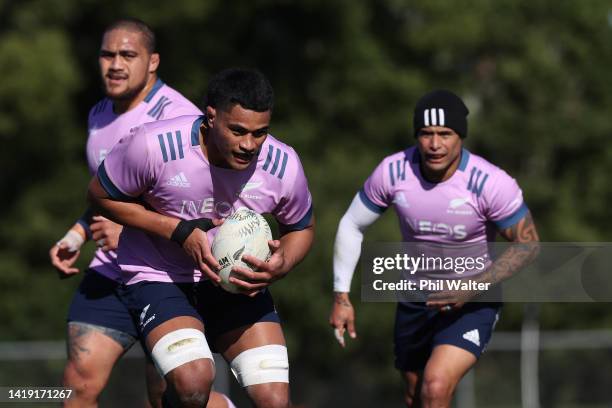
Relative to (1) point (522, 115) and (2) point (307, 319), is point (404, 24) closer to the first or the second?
(1) point (522, 115)

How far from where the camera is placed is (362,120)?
917 inches

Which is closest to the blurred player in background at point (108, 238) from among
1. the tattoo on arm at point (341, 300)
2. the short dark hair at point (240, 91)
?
the short dark hair at point (240, 91)

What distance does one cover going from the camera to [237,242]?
661 centimetres

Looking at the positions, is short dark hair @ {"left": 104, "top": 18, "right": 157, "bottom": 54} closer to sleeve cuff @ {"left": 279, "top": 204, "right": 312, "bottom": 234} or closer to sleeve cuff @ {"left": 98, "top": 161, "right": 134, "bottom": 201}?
sleeve cuff @ {"left": 98, "top": 161, "right": 134, "bottom": 201}

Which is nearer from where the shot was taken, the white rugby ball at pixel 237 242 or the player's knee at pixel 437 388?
the white rugby ball at pixel 237 242

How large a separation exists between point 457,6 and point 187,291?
1678 centimetres

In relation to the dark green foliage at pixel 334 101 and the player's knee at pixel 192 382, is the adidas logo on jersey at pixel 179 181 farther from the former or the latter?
the dark green foliage at pixel 334 101

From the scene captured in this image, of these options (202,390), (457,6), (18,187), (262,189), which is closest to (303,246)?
(262,189)

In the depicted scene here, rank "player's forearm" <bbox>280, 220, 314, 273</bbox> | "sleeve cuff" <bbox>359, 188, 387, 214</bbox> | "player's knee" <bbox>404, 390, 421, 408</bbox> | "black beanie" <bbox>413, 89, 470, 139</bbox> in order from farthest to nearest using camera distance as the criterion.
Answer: "player's knee" <bbox>404, 390, 421, 408</bbox> < "sleeve cuff" <bbox>359, 188, 387, 214</bbox> < "black beanie" <bbox>413, 89, 470, 139</bbox> < "player's forearm" <bbox>280, 220, 314, 273</bbox>

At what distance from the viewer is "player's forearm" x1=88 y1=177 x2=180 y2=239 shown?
6742mm

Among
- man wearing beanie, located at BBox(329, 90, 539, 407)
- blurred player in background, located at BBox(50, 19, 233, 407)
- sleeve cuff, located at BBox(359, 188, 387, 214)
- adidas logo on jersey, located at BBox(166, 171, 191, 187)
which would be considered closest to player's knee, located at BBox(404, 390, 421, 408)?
man wearing beanie, located at BBox(329, 90, 539, 407)

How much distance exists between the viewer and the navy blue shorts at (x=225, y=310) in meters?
7.08

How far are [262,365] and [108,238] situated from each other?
4.78 feet

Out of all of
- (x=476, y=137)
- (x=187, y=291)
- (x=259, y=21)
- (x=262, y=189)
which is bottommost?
(x=187, y=291)
